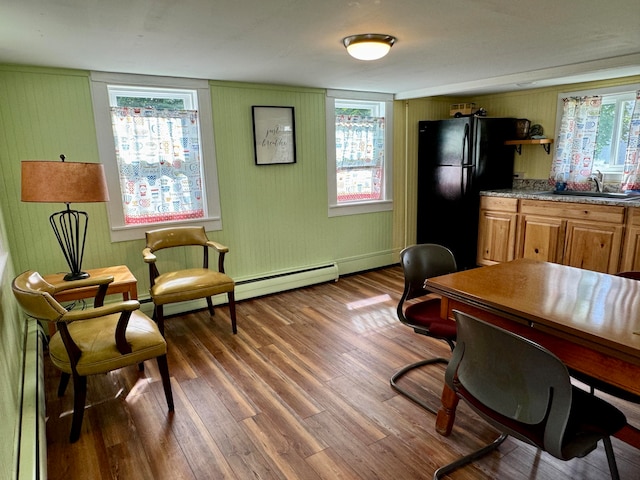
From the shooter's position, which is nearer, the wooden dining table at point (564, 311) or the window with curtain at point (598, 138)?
the wooden dining table at point (564, 311)

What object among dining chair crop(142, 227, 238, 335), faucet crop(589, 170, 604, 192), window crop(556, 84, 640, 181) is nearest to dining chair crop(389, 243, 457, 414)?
dining chair crop(142, 227, 238, 335)

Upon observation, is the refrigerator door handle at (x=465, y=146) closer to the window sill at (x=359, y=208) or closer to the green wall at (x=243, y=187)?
the green wall at (x=243, y=187)

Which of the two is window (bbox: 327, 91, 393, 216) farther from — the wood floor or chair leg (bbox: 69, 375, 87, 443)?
chair leg (bbox: 69, 375, 87, 443)

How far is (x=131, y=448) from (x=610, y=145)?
474 centimetres

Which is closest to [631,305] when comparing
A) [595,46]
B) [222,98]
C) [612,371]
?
[612,371]

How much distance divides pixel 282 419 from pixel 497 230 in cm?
333

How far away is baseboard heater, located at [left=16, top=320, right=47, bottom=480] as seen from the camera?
161 cm

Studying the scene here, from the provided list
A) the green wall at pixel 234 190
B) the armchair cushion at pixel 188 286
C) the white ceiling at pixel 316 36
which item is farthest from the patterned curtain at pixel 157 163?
the armchair cushion at pixel 188 286

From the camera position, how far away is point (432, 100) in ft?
16.4

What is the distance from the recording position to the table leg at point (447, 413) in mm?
1989

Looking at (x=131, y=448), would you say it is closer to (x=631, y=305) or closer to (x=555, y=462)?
(x=555, y=462)

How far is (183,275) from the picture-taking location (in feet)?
10.5

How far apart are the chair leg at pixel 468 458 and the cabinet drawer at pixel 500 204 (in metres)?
2.90

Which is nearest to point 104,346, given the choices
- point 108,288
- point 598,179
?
point 108,288
